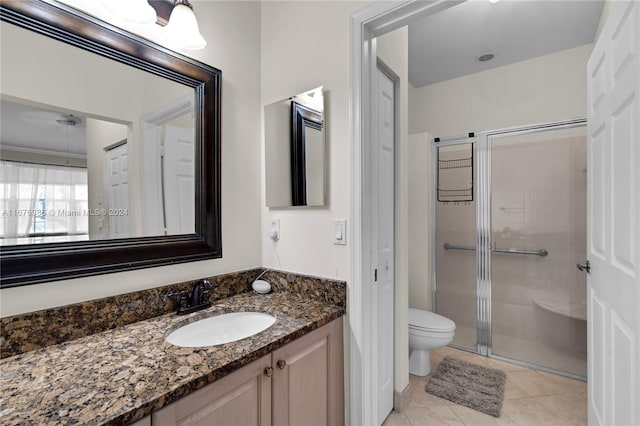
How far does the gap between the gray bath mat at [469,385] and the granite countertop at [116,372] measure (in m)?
1.42

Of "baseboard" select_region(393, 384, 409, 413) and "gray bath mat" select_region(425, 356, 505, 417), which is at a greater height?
"baseboard" select_region(393, 384, 409, 413)

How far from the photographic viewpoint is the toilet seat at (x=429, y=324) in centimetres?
217

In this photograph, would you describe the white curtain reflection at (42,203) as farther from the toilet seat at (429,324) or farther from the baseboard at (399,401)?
the toilet seat at (429,324)

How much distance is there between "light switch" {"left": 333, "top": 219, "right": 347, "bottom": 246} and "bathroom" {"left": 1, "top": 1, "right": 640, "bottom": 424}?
0.02 metres

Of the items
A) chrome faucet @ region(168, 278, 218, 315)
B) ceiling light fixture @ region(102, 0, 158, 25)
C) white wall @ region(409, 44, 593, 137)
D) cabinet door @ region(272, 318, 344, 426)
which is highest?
white wall @ region(409, 44, 593, 137)

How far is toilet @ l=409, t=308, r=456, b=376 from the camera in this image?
2.16m

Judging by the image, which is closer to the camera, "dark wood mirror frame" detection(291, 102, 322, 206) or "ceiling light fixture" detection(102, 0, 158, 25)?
"ceiling light fixture" detection(102, 0, 158, 25)

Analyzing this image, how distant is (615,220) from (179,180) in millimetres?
1760

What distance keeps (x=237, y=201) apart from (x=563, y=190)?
2456 mm

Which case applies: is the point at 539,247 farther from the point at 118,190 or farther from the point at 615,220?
the point at 118,190

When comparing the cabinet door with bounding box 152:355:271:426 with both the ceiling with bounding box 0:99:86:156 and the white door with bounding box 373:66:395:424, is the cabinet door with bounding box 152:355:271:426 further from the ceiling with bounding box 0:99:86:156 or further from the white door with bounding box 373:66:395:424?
the ceiling with bounding box 0:99:86:156

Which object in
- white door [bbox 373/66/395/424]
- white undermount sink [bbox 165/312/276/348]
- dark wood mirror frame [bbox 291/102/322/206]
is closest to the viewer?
white undermount sink [bbox 165/312/276/348]

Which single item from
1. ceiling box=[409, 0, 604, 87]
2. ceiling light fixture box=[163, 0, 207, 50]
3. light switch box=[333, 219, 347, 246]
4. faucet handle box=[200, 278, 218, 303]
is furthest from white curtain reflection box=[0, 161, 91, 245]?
ceiling box=[409, 0, 604, 87]

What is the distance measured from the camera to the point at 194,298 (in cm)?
133
